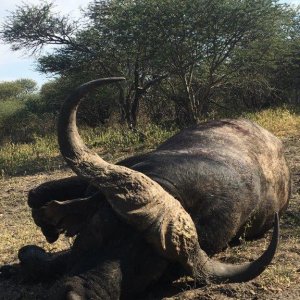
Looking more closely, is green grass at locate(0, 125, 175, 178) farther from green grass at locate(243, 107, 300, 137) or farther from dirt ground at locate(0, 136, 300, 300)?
dirt ground at locate(0, 136, 300, 300)

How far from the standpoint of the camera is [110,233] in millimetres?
3162

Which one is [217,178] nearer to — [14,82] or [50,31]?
[50,31]

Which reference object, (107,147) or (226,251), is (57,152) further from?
(226,251)

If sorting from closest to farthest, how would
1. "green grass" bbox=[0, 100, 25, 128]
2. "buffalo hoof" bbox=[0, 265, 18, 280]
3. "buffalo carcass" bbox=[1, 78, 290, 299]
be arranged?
"buffalo carcass" bbox=[1, 78, 290, 299] → "buffalo hoof" bbox=[0, 265, 18, 280] → "green grass" bbox=[0, 100, 25, 128]

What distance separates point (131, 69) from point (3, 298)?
13330 mm

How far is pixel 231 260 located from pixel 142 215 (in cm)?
137

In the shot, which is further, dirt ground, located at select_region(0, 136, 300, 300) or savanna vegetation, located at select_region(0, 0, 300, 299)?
savanna vegetation, located at select_region(0, 0, 300, 299)

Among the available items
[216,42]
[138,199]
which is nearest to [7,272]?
[138,199]

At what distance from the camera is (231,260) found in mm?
4223

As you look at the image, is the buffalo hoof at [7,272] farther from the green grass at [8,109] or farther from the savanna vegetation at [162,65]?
the green grass at [8,109]

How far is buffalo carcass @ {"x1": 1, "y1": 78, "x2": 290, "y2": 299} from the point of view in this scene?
10.2 feet

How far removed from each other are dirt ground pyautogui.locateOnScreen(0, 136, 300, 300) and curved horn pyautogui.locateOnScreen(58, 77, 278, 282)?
28 centimetres

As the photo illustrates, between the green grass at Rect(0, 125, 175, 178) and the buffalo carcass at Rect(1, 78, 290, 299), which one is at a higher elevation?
the buffalo carcass at Rect(1, 78, 290, 299)

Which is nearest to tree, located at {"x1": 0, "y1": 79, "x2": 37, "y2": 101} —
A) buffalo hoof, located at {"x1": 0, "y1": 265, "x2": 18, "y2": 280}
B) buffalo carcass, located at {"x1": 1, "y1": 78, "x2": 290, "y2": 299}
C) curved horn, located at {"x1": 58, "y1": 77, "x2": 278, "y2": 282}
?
buffalo hoof, located at {"x1": 0, "y1": 265, "x2": 18, "y2": 280}
